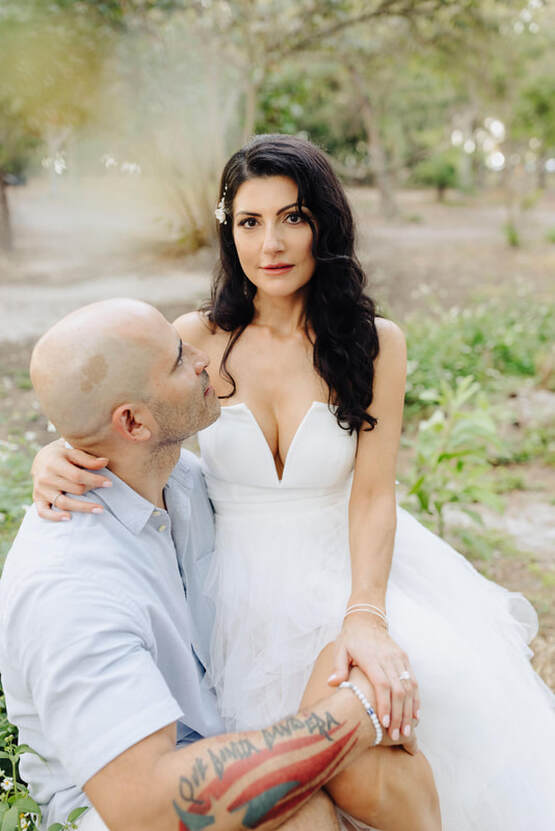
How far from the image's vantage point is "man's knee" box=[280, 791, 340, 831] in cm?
143

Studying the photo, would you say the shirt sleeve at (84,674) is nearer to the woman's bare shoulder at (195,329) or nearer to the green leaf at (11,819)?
the green leaf at (11,819)

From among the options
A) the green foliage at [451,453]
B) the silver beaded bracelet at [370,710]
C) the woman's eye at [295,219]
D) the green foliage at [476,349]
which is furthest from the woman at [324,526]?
the green foliage at [476,349]

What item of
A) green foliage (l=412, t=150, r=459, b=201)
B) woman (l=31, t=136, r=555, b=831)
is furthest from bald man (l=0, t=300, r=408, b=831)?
green foliage (l=412, t=150, r=459, b=201)

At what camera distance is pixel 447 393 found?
11.8 ft

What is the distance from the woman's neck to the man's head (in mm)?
775

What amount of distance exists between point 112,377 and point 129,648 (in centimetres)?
58

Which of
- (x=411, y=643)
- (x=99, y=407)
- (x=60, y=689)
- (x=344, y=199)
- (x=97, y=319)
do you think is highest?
(x=344, y=199)

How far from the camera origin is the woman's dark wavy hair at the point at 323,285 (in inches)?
85.6

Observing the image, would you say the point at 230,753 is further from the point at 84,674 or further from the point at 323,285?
the point at 323,285

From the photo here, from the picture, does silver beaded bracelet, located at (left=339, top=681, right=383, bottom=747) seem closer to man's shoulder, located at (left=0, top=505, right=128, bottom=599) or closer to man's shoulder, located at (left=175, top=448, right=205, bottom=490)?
man's shoulder, located at (left=0, top=505, right=128, bottom=599)

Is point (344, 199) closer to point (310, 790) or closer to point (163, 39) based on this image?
point (310, 790)

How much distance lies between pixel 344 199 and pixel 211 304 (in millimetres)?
584

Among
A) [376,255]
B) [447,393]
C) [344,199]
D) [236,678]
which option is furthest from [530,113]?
[236,678]

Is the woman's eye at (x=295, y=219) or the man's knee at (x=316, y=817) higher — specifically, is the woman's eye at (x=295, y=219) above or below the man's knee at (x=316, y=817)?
above
